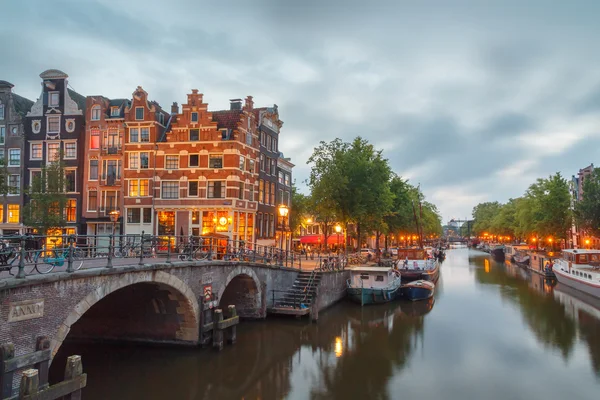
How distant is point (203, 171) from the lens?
41.4 metres

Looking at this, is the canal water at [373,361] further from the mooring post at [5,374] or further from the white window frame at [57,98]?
the white window frame at [57,98]

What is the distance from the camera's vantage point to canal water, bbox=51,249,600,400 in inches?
698

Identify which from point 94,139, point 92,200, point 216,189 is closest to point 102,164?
point 94,139

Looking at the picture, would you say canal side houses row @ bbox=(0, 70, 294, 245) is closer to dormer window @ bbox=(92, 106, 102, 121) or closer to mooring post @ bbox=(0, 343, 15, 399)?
dormer window @ bbox=(92, 106, 102, 121)

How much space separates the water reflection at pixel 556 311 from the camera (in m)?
25.9

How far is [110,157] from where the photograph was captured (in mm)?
42938

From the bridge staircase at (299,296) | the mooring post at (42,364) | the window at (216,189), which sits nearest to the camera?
the mooring post at (42,364)

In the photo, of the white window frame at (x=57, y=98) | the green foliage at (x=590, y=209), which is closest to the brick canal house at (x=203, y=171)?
the white window frame at (x=57, y=98)

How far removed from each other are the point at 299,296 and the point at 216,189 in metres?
14.9

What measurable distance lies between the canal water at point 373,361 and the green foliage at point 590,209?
25882 mm

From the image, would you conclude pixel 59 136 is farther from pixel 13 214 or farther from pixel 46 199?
pixel 46 199

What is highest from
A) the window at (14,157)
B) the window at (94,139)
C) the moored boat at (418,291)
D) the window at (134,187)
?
the window at (94,139)

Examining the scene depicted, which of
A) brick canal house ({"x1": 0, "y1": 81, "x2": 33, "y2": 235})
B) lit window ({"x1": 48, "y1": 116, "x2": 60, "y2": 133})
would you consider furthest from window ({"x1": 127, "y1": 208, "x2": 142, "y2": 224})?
lit window ({"x1": 48, "y1": 116, "x2": 60, "y2": 133})

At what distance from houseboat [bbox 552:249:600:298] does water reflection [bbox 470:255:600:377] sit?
0.80m
